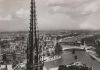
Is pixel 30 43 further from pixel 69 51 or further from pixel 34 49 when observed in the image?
pixel 69 51

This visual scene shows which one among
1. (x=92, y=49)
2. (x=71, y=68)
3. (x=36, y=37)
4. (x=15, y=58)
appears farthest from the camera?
(x=92, y=49)

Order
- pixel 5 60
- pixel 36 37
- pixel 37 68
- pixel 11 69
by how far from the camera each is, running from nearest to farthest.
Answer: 1. pixel 37 68
2. pixel 36 37
3. pixel 11 69
4. pixel 5 60

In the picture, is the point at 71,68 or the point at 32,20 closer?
the point at 32,20

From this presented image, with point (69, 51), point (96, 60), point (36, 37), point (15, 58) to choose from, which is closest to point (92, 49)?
point (69, 51)

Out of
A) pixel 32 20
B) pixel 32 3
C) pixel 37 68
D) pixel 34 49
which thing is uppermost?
pixel 32 3

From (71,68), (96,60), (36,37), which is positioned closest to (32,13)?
(36,37)

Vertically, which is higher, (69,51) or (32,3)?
(32,3)

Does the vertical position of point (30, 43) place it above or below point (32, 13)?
below

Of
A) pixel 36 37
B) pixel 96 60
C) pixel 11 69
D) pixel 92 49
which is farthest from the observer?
pixel 92 49

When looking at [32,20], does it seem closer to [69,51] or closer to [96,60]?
[96,60]
